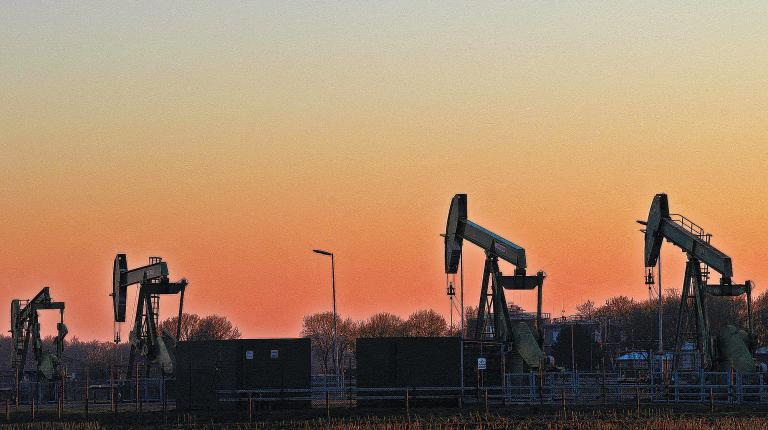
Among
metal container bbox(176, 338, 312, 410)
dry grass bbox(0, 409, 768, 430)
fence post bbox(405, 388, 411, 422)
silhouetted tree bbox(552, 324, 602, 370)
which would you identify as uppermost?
silhouetted tree bbox(552, 324, 602, 370)

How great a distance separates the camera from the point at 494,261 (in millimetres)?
69438

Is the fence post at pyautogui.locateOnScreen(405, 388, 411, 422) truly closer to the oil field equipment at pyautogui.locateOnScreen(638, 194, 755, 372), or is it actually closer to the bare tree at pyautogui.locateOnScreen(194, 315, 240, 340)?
the oil field equipment at pyautogui.locateOnScreen(638, 194, 755, 372)

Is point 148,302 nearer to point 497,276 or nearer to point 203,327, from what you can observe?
point 497,276

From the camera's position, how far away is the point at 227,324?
16100 centimetres

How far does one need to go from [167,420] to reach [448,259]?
67.5 ft

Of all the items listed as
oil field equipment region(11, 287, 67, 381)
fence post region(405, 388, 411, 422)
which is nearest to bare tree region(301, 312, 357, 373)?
oil field equipment region(11, 287, 67, 381)

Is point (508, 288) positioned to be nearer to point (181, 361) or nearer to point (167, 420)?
point (181, 361)

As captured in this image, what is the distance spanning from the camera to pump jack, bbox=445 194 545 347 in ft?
224

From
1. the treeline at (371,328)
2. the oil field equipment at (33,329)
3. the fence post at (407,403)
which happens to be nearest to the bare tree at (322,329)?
the treeline at (371,328)

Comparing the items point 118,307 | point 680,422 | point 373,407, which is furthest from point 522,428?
point 118,307

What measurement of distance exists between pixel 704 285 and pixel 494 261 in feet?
33.1

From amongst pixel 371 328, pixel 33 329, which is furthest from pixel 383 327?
pixel 33 329

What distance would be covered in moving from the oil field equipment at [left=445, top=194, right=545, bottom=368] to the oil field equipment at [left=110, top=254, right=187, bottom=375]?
665 inches

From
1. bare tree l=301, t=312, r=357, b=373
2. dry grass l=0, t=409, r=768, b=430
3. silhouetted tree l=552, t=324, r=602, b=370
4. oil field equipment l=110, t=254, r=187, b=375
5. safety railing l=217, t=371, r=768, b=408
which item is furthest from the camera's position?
bare tree l=301, t=312, r=357, b=373
